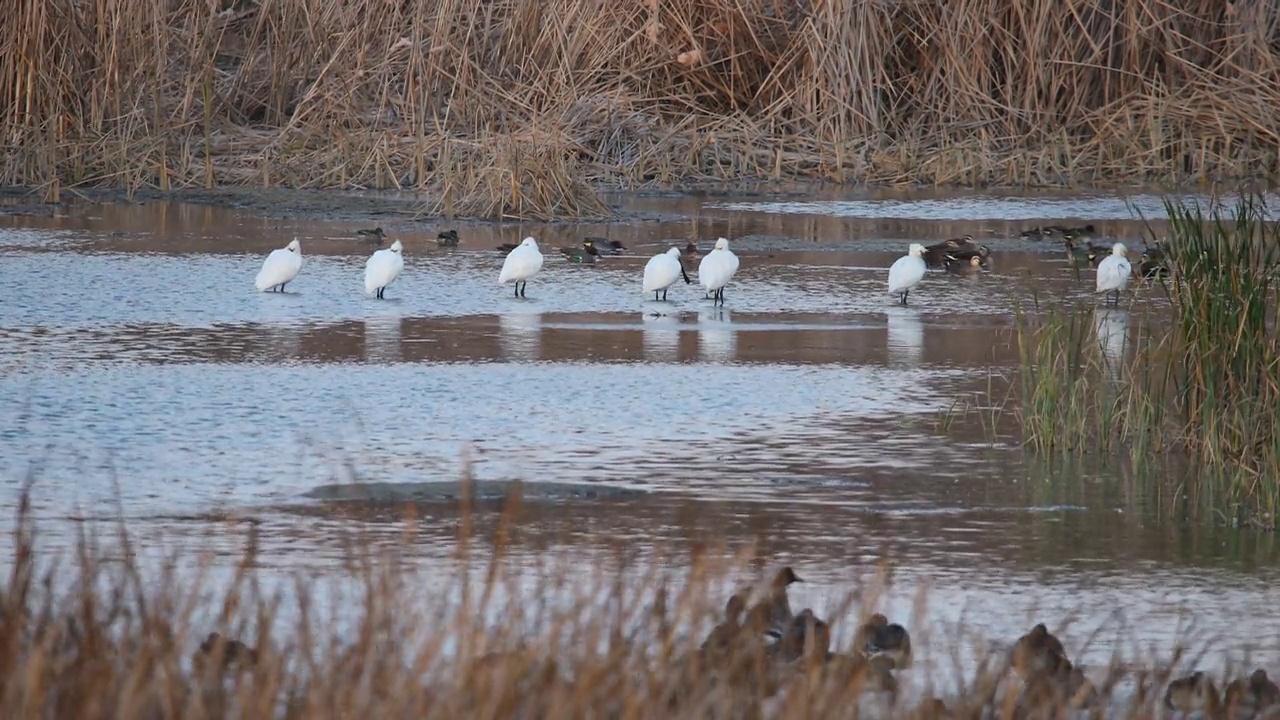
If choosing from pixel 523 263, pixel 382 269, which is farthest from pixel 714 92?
pixel 382 269

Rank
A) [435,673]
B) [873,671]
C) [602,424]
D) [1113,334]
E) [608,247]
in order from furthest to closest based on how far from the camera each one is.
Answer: [608,247] < [1113,334] < [602,424] < [873,671] < [435,673]

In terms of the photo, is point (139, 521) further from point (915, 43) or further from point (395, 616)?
point (915, 43)

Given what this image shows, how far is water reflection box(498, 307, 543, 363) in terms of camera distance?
10.8 meters

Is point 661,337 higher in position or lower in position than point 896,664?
higher

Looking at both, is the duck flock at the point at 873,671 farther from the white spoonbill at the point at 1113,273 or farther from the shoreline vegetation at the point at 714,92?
the shoreline vegetation at the point at 714,92

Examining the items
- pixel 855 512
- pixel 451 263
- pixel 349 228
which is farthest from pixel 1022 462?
pixel 349 228

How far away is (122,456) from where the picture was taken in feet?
25.7

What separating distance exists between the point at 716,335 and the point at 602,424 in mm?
3133

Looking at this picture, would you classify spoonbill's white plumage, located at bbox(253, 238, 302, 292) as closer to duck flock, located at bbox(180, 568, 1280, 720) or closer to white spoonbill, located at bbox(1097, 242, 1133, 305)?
white spoonbill, located at bbox(1097, 242, 1133, 305)

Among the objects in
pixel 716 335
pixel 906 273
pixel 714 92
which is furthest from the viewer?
pixel 714 92

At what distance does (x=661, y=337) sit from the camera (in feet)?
38.4

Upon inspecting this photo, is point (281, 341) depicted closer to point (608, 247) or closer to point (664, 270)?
point (664, 270)

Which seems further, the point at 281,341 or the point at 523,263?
the point at 523,263

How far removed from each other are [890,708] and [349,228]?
14.2 m
